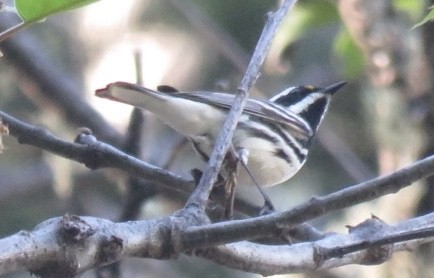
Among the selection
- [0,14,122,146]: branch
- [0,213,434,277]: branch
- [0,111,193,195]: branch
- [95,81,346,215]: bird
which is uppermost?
[0,14,122,146]: branch

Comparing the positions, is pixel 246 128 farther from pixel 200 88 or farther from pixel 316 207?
pixel 200 88

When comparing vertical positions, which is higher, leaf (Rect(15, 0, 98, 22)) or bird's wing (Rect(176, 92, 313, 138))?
bird's wing (Rect(176, 92, 313, 138))

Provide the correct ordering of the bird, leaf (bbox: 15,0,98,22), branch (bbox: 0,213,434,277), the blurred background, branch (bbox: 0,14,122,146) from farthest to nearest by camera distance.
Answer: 1. branch (bbox: 0,14,122,146)
2. the blurred background
3. the bird
4. leaf (bbox: 15,0,98,22)
5. branch (bbox: 0,213,434,277)

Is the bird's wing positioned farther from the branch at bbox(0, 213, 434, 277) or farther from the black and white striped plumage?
the branch at bbox(0, 213, 434, 277)

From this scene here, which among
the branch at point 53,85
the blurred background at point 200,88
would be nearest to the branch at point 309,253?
the blurred background at point 200,88

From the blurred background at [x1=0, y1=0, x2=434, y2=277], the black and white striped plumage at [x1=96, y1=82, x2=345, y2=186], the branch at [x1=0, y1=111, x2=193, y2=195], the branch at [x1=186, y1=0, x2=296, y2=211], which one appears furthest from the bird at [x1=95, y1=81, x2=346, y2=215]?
the branch at [x1=186, y1=0, x2=296, y2=211]

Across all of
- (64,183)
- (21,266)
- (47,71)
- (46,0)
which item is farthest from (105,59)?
(21,266)

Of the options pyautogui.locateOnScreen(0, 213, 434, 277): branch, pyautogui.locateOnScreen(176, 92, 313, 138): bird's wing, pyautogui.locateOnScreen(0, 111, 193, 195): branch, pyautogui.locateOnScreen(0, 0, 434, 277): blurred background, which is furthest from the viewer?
pyautogui.locateOnScreen(0, 0, 434, 277): blurred background
